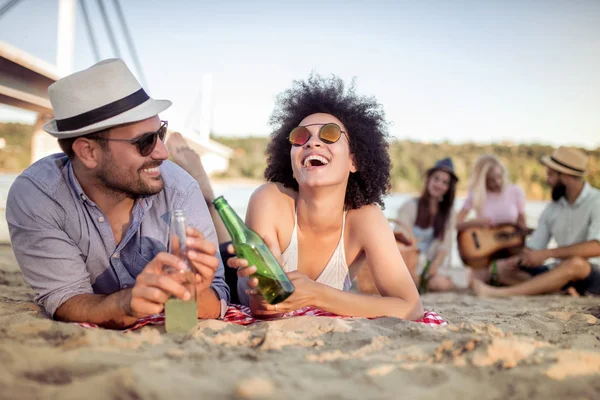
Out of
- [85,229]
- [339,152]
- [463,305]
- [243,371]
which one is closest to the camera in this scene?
[243,371]

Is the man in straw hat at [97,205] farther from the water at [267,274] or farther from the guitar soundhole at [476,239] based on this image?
the guitar soundhole at [476,239]

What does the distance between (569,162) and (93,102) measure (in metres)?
5.25

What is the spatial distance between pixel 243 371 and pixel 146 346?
1.56ft

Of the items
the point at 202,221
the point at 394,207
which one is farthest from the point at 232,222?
the point at 394,207

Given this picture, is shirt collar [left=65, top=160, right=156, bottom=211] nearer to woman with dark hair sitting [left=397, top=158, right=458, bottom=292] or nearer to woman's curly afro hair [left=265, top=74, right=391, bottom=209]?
woman's curly afro hair [left=265, top=74, right=391, bottom=209]

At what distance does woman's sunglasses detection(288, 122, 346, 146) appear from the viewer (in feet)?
9.39

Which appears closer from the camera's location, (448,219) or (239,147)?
(448,219)

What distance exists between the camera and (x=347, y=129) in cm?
305

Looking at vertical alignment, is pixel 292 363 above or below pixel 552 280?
above

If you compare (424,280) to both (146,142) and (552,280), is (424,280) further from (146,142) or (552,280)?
(146,142)

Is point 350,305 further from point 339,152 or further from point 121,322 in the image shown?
point 121,322

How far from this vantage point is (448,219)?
21.2 feet

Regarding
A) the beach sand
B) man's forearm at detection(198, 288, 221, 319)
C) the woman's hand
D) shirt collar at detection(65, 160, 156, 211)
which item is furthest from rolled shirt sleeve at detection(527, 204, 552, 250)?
shirt collar at detection(65, 160, 156, 211)

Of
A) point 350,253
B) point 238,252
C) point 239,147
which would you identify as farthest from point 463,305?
point 239,147
